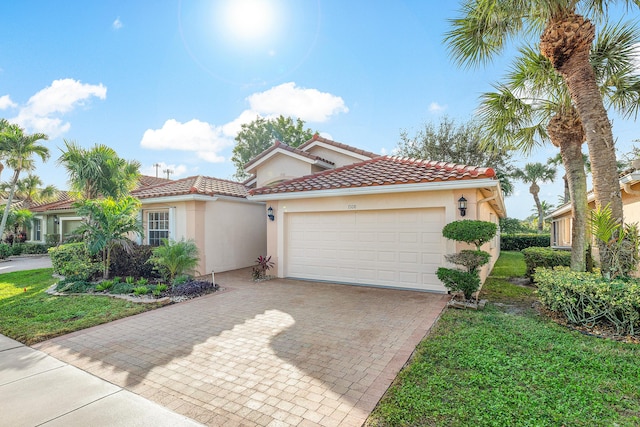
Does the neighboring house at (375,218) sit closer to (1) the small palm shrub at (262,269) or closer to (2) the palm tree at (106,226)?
(1) the small palm shrub at (262,269)

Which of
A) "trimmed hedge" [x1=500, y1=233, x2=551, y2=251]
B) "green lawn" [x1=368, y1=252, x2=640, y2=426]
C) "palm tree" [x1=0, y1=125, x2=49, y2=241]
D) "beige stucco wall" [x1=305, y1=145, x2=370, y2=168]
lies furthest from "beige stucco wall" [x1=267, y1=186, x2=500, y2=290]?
"trimmed hedge" [x1=500, y1=233, x2=551, y2=251]

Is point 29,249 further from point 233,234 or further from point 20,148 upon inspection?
point 233,234

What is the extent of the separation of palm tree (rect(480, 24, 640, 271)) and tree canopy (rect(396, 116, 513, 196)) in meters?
16.3

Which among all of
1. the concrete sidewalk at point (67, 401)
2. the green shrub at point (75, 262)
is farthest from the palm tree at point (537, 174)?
the concrete sidewalk at point (67, 401)

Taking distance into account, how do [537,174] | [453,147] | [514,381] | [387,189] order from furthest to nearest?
1. [537,174]
2. [453,147]
3. [387,189]
4. [514,381]

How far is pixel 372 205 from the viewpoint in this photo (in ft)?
33.6

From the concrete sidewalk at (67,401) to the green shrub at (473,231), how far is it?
6.97 metres

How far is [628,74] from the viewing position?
8508mm

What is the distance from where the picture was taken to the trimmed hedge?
26.5 m

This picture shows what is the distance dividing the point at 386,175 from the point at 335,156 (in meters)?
6.86

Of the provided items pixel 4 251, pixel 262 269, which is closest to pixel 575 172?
pixel 262 269

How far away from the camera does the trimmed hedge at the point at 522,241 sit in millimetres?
26500

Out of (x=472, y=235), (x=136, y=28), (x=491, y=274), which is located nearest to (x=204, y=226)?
(x=136, y=28)

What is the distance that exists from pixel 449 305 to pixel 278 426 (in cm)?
587
